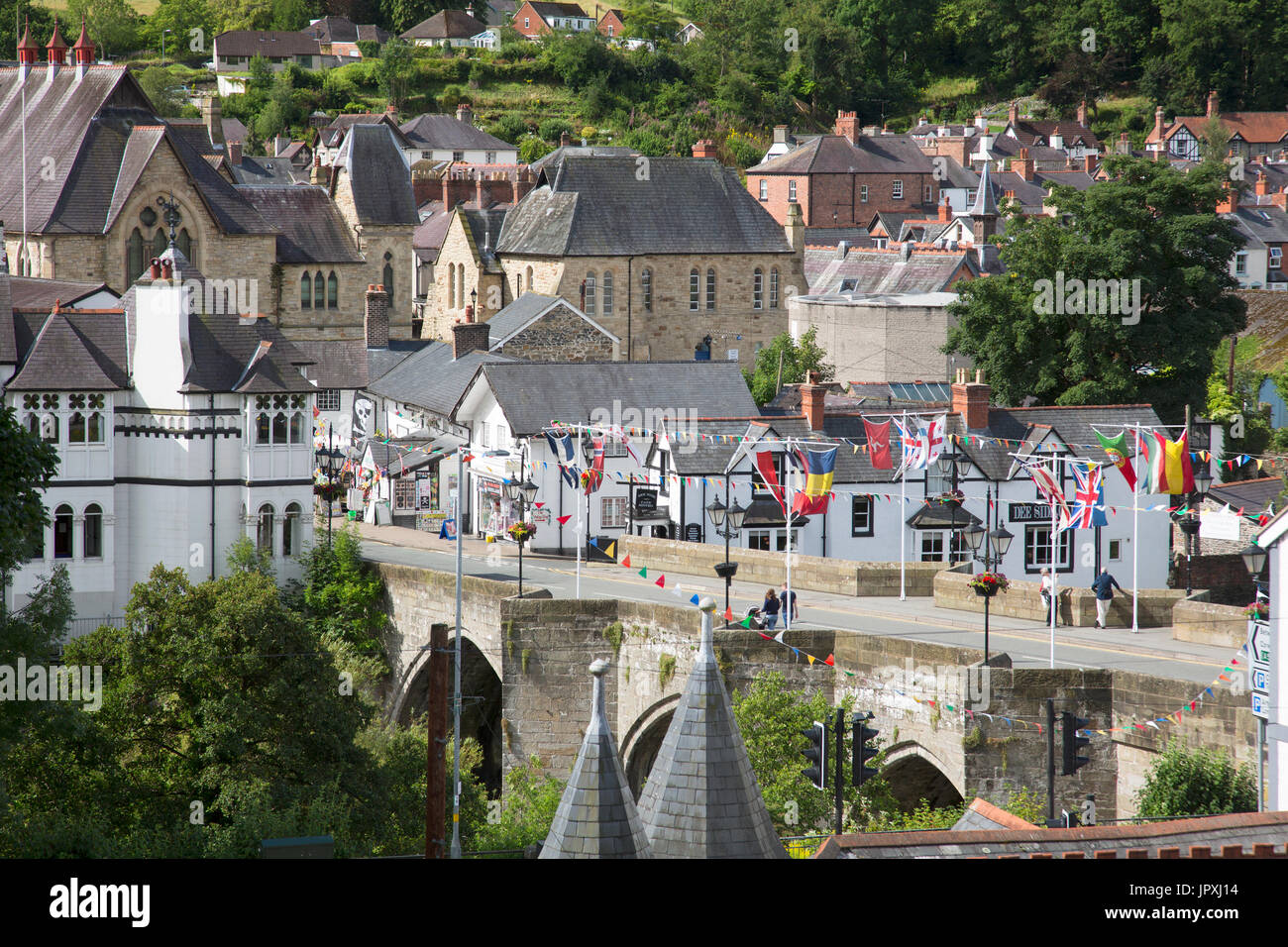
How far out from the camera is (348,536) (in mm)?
37719

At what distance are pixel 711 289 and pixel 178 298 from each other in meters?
31.4

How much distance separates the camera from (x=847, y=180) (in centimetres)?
9681

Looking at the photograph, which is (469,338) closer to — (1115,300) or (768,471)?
(768,471)

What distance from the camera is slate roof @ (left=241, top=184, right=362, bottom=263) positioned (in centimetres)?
5781

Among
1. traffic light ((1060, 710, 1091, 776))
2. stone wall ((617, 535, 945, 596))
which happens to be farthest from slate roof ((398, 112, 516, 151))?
traffic light ((1060, 710, 1091, 776))

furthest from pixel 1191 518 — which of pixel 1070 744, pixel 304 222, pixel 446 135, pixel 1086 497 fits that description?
pixel 446 135

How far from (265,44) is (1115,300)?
85836mm

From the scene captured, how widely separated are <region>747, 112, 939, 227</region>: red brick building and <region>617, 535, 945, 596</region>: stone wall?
62050 millimetres

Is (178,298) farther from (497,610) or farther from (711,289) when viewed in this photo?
(711,289)

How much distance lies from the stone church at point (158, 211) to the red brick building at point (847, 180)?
37813mm

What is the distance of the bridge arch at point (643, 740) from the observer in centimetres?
3028

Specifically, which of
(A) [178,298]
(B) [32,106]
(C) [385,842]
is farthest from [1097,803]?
(B) [32,106]

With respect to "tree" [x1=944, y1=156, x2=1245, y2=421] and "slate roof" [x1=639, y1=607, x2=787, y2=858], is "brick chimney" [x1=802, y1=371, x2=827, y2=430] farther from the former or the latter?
"slate roof" [x1=639, y1=607, x2=787, y2=858]

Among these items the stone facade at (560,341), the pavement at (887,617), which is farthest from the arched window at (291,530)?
the stone facade at (560,341)
